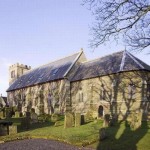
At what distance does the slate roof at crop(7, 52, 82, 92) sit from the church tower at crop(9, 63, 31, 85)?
467cm

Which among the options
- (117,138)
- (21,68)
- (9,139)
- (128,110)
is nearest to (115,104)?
(128,110)

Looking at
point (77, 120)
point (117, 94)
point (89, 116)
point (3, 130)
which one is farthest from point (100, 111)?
point (3, 130)

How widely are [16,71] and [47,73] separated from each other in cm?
1635

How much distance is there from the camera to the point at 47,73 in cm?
4556

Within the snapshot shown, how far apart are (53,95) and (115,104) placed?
1408 centimetres

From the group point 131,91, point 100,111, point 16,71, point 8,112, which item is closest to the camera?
point 131,91

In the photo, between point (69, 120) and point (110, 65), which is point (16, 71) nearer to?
point (110, 65)

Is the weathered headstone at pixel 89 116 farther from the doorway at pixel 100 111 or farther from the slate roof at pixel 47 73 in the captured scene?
the slate roof at pixel 47 73

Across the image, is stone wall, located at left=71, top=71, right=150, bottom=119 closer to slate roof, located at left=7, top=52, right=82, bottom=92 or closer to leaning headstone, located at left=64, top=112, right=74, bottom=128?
slate roof, located at left=7, top=52, right=82, bottom=92

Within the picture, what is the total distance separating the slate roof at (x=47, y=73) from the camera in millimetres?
41656

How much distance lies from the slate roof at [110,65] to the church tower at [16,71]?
2293 cm

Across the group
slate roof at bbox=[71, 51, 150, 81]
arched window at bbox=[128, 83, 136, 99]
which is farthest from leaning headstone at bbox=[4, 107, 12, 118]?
arched window at bbox=[128, 83, 136, 99]

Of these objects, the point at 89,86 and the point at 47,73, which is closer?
the point at 89,86

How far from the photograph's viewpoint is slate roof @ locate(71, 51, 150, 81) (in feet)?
101
